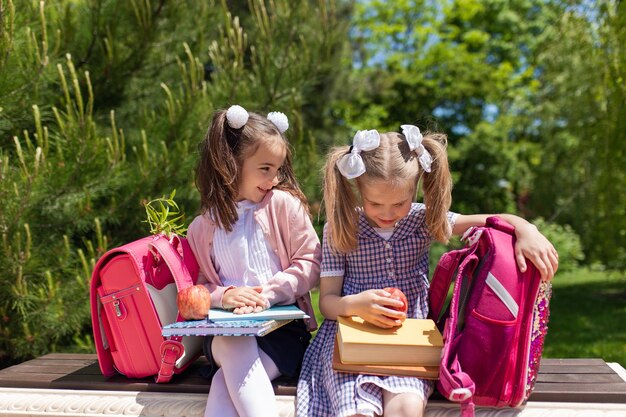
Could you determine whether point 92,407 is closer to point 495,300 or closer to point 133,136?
point 495,300

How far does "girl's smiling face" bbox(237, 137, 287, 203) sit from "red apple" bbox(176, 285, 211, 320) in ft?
1.58

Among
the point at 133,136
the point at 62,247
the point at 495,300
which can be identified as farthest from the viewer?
the point at 133,136

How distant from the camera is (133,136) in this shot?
4.95 metres

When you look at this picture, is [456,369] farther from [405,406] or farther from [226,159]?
[226,159]

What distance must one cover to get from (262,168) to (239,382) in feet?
2.73

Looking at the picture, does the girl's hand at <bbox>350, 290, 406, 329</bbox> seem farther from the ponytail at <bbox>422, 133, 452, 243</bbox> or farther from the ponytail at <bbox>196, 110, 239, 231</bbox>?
the ponytail at <bbox>196, 110, 239, 231</bbox>

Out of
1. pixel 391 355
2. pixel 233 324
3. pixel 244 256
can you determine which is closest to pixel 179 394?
pixel 233 324

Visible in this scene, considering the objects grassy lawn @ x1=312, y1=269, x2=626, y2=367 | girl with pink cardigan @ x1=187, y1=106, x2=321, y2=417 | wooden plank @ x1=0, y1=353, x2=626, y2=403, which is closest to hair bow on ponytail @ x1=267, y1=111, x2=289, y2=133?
girl with pink cardigan @ x1=187, y1=106, x2=321, y2=417

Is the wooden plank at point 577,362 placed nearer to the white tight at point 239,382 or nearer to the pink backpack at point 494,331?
the pink backpack at point 494,331

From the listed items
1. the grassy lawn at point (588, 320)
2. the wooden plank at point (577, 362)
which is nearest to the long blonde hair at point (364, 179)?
the wooden plank at point (577, 362)

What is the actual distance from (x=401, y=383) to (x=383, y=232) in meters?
0.60

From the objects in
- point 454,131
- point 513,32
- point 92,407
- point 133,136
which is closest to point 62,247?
point 133,136

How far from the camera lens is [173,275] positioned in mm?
2469

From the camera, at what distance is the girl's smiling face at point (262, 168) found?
2.55 meters
